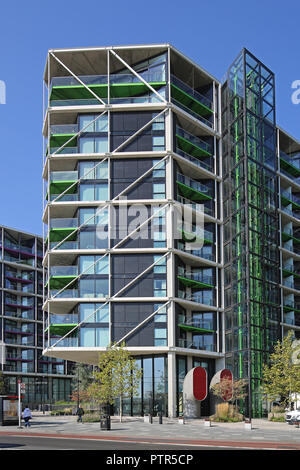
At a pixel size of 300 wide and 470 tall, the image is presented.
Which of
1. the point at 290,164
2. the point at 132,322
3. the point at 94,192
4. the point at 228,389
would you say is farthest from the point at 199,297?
the point at 290,164

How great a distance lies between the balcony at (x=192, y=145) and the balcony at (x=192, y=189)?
2.98 meters

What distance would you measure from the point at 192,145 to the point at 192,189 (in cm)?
478

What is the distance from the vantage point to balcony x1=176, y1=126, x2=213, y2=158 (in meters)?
63.7

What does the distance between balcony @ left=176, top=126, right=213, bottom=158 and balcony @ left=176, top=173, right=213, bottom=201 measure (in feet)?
9.77

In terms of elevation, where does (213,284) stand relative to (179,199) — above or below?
below

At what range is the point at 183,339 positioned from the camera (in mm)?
60156

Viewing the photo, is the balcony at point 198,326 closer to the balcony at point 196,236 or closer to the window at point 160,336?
the window at point 160,336

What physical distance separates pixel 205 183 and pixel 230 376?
20.5m

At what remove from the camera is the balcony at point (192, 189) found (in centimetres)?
6272

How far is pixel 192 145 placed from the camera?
212 ft

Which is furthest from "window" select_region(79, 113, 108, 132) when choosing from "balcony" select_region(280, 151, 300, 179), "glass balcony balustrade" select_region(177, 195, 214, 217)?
"balcony" select_region(280, 151, 300, 179)

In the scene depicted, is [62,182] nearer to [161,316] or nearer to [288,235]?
[161,316]

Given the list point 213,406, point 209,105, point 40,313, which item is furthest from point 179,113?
point 40,313

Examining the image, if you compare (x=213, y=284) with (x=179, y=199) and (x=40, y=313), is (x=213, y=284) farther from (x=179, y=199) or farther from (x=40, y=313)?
(x=40, y=313)
